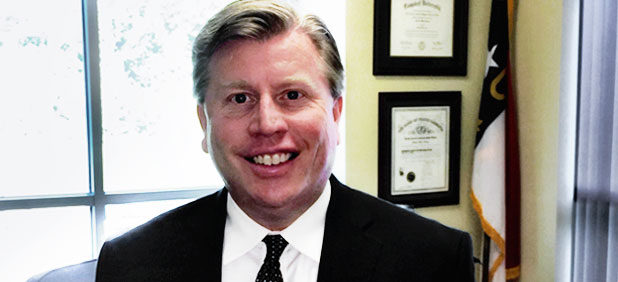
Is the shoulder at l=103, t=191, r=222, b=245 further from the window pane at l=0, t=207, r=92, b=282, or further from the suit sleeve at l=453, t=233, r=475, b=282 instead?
the window pane at l=0, t=207, r=92, b=282

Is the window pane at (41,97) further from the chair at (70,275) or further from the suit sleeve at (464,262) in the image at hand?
the suit sleeve at (464,262)

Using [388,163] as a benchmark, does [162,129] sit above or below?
above

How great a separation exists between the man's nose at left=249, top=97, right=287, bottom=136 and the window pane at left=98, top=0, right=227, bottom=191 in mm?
1767

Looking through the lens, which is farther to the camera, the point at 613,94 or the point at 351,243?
the point at 613,94

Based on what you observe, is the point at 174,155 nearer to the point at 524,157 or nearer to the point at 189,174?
the point at 189,174

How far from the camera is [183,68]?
106 inches

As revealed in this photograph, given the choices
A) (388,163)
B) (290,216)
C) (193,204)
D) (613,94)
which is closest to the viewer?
(290,216)

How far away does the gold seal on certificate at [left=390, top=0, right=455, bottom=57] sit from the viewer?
2.47 m

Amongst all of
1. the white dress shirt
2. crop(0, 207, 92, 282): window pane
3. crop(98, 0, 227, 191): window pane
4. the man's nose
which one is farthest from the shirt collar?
crop(0, 207, 92, 282): window pane

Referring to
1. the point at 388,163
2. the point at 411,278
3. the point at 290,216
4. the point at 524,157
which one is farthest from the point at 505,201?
the point at 290,216

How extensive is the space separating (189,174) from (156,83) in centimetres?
53

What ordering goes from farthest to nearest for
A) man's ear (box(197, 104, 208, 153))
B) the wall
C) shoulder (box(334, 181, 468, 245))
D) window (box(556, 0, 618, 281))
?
the wall < window (box(556, 0, 618, 281)) < shoulder (box(334, 181, 468, 245)) < man's ear (box(197, 104, 208, 153))

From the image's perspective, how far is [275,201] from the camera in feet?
3.21

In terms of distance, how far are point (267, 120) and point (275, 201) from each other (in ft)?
0.54
